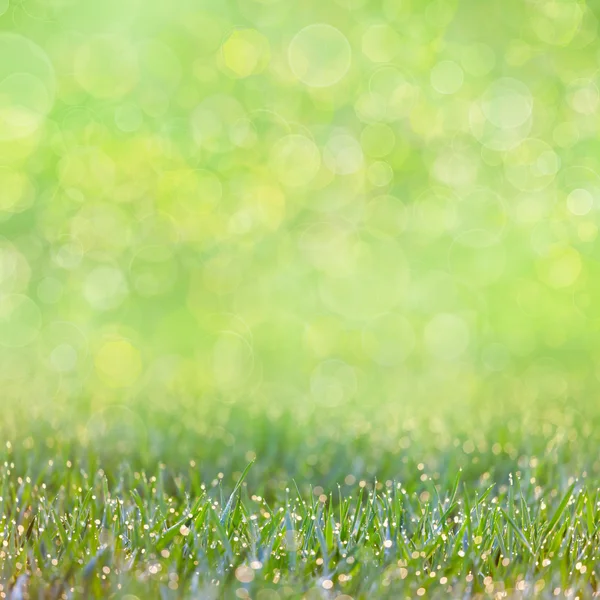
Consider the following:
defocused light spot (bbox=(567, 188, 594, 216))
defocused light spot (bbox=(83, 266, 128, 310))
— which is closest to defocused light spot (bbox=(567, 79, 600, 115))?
defocused light spot (bbox=(567, 188, 594, 216))

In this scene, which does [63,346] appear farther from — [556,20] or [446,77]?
[556,20]

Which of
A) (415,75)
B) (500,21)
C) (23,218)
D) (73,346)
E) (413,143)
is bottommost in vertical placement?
(73,346)

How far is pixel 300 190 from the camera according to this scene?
5660 millimetres

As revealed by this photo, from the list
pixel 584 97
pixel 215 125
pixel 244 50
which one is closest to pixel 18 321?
pixel 215 125

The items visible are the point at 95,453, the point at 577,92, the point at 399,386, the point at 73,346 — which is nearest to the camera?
the point at 95,453

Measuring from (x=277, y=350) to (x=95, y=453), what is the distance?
3.81 m

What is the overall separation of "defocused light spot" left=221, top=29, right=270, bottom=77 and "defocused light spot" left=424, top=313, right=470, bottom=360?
2.24 metres

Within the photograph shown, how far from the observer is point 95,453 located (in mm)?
2359

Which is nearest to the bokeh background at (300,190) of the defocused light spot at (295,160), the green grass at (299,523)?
the defocused light spot at (295,160)

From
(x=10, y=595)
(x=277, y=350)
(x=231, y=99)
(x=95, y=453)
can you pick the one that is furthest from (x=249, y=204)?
(x=10, y=595)

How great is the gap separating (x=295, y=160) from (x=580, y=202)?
6.03ft

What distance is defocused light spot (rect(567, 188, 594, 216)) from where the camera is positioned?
4.94 metres

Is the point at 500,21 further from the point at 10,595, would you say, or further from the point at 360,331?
the point at 10,595

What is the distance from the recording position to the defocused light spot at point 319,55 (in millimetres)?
5461
